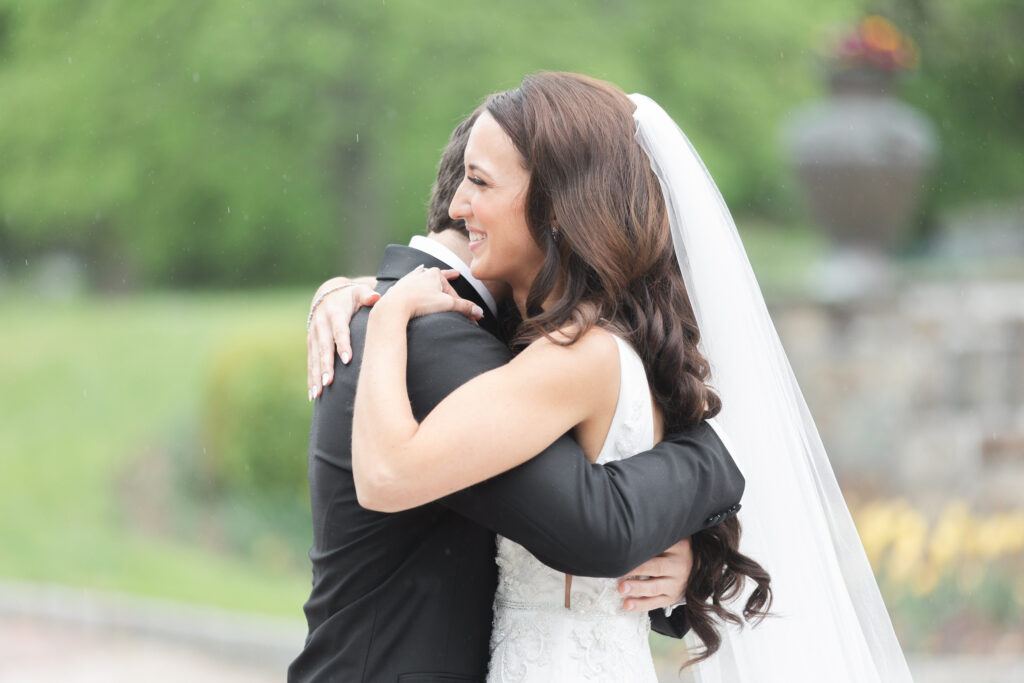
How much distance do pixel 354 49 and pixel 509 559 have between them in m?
9.24

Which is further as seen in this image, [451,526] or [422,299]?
[451,526]

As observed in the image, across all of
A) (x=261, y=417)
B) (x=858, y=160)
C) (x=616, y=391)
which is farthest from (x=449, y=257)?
(x=858, y=160)

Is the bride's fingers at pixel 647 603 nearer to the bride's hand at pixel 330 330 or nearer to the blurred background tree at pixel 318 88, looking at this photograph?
the bride's hand at pixel 330 330

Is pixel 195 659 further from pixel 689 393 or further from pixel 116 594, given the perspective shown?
pixel 689 393

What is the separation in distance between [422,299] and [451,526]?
0.44 meters

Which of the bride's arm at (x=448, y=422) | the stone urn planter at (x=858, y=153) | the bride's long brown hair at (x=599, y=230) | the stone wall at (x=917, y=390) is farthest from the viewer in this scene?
the stone urn planter at (x=858, y=153)

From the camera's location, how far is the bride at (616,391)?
200 centimetres

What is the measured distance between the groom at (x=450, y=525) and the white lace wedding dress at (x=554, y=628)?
0.13ft

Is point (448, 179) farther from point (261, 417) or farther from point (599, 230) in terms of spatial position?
point (261, 417)

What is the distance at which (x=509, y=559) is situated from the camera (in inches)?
90.3

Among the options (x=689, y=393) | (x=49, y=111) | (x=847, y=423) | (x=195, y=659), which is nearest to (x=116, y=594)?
(x=195, y=659)

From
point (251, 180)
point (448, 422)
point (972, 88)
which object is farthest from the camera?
point (972, 88)

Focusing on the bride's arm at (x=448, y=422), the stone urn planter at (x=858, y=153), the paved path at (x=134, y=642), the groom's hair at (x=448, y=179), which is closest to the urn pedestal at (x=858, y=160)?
the stone urn planter at (x=858, y=153)

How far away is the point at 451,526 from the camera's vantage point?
2221 mm
